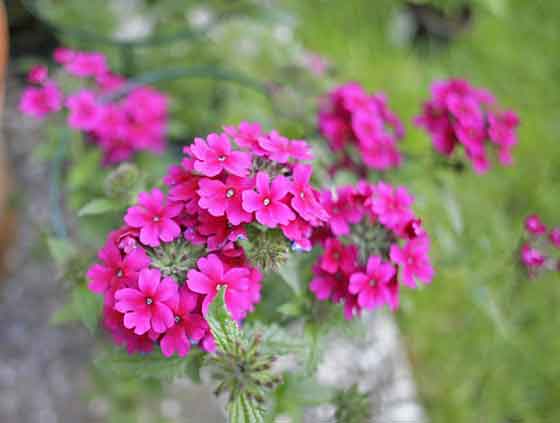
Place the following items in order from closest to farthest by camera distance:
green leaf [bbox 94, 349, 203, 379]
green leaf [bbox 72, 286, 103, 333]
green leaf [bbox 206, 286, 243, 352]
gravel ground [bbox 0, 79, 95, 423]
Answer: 1. green leaf [bbox 206, 286, 243, 352]
2. green leaf [bbox 94, 349, 203, 379]
3. green leaf [bbox 72, 286, 103, 333]
4. gravel ground [bbox 0, 79, 95, 423]

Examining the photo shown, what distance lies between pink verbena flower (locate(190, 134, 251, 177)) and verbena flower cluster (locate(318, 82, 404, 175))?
0.53 meters

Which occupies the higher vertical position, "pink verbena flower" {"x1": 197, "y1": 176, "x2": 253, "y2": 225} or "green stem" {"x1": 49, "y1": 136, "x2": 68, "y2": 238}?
"green stem" {"x1": 49, "y1": 136, "x2": 68, "y2": 238}

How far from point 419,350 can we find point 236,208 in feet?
4.79

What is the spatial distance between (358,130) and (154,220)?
25.5 inches

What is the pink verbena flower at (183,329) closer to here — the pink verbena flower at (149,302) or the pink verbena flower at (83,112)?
the pink verbena flower at (149,302)

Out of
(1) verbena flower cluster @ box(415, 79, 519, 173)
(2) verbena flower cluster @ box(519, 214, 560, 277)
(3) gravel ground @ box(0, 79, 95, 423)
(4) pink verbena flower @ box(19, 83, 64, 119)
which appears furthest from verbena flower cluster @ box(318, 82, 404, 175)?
(3) gravel ground @ box(0, 79, 95, 423)

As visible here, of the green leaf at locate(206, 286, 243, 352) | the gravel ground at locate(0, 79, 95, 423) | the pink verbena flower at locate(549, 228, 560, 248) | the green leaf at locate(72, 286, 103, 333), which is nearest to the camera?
the green leaf at locate(206, 286, 243, 352)

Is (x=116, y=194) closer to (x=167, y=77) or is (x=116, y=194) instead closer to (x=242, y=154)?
(x=242, y=154)

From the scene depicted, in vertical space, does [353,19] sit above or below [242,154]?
above

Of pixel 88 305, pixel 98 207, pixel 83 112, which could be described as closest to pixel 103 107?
pixel 83 112

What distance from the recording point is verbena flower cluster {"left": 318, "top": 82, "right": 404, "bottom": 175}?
57.4 inches

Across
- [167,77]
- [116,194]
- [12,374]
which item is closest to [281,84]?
[167,77]

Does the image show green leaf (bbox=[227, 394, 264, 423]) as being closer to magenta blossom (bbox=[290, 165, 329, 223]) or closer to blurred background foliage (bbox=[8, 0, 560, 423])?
magenta blossom (bbox=[290, 165, 329, 223])

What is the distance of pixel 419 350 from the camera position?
216cm
